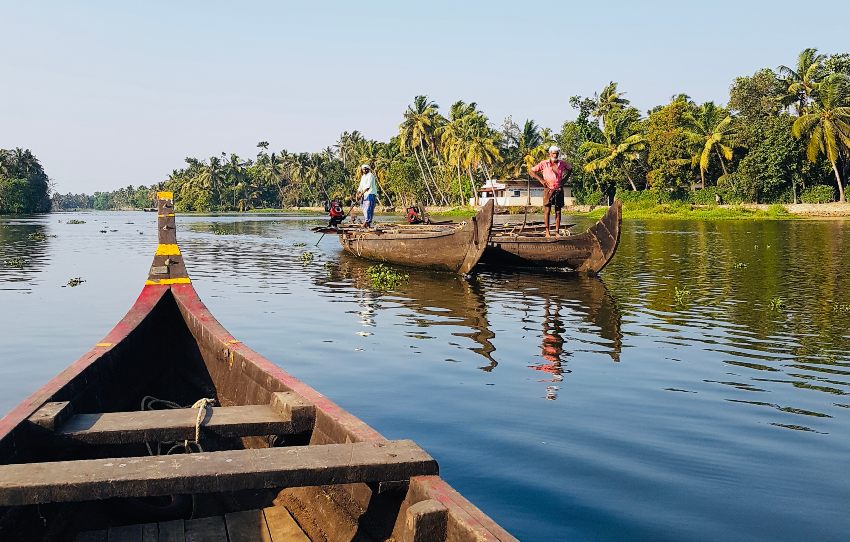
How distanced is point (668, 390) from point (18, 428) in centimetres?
600

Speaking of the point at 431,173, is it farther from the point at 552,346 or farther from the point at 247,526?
the point at 247,526

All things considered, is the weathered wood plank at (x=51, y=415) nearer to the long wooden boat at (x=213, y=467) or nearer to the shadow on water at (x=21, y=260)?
the long wooden boat at (x=213, y=467)

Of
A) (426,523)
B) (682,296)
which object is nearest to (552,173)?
(682,296)

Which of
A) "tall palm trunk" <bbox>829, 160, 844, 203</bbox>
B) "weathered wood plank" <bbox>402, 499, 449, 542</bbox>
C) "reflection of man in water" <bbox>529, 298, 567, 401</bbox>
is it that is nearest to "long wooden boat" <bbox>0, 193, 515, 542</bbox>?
"weathered wood plank" <bbox>402, 499, 449, 542</bbox>

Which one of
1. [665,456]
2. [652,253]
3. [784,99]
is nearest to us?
[665,456]

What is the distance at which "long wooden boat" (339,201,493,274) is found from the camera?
16.8 metres

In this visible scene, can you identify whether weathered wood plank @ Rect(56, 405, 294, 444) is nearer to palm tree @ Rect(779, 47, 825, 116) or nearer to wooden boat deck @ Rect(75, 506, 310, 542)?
wooden boat deck @ Rect(75, 506, 310, 542)

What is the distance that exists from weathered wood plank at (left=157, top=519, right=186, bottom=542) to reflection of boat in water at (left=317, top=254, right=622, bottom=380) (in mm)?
5022

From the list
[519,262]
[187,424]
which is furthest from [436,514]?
[519,262]

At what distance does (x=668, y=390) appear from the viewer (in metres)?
7.44

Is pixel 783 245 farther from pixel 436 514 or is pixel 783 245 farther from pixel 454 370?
pixel 436 514

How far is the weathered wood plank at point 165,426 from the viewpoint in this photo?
Result: 3.94 meters

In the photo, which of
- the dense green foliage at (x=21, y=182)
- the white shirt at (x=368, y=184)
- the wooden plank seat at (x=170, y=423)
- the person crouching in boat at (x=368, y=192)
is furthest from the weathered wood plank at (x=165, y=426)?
the dense green foliage at (x=21, y=182)

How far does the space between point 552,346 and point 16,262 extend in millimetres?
19256
